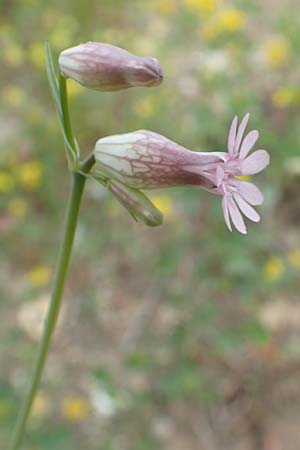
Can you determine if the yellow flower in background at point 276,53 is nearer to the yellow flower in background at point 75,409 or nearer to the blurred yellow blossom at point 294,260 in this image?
the blurred yellow blossom at point 294,260

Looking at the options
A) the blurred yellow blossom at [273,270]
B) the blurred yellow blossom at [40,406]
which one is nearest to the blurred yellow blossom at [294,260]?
the blurred yellow blossom at [273,270]

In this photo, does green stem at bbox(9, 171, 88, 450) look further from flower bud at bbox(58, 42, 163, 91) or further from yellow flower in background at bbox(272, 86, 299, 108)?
yellow flower in background at bbox(272, 86, 299, 108)

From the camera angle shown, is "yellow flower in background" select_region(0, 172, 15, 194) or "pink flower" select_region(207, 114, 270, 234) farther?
"yellow flower in background" select_region(0, 172, 15, 194)

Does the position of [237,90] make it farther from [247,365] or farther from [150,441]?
[150,441]

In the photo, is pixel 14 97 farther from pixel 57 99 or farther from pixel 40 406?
pixel 57 99

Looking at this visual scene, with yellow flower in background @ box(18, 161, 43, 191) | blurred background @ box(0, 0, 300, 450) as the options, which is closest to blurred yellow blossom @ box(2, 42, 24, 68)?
blurred background @ box(0, 0, 300, 450)
